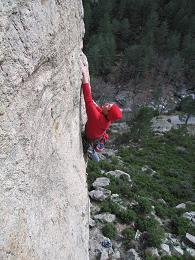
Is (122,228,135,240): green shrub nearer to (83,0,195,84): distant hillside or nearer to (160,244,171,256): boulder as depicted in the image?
(160,244,171,256): boulder

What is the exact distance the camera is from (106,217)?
15.3 meters

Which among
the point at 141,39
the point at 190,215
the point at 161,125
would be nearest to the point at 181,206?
the point at 190,215

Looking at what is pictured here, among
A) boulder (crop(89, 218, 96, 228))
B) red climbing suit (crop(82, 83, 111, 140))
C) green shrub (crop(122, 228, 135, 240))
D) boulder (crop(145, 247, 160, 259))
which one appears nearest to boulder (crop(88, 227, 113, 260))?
boulder (crop(89, 218, 96, 228))

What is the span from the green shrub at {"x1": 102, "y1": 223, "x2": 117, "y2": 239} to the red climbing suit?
26.3 feet

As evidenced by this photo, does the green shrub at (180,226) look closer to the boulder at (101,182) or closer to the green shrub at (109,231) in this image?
the green shrub at (109,231)

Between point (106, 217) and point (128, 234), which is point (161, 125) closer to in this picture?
point (106, 217)

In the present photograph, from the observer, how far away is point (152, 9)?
70.1 metres

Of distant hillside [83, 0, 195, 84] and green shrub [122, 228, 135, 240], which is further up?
green shrub [122, 228, 135, 240]

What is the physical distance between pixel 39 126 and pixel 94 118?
2.41m

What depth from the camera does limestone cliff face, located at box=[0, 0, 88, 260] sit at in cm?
392

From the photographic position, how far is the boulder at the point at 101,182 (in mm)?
18297

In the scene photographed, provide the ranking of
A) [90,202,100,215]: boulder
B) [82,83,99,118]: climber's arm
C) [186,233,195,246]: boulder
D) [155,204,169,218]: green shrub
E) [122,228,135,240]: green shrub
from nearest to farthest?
[82,83,99,118]: climber's arm → [122,228,135,240]: green shrub → [90,202,100,215]: boulder → [186,233,195,246]: boulder → [155,204,169,218]: green shrub

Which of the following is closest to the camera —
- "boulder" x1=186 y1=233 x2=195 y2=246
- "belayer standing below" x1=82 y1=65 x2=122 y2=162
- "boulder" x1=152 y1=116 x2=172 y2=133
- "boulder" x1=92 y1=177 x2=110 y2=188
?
"belayer standing below" x1=82 y1=65 x2=122 y2=162

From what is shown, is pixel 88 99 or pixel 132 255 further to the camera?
pixel 132 255
